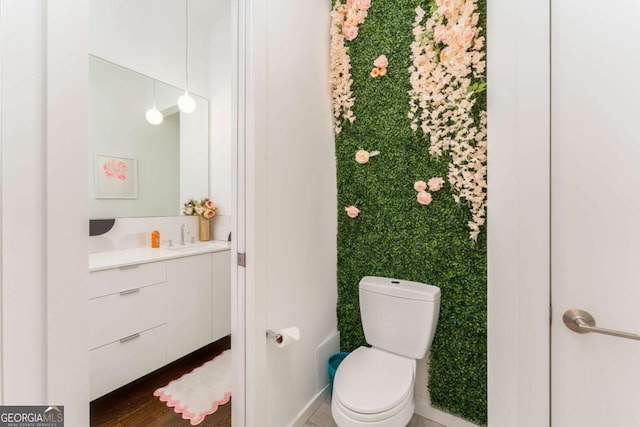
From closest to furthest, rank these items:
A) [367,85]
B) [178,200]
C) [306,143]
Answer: [306,143] → [367,85] → [178,200]

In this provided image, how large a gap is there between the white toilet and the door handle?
0.56 meters

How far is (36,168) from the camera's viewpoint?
66 centimetres

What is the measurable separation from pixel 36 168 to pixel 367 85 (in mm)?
1603

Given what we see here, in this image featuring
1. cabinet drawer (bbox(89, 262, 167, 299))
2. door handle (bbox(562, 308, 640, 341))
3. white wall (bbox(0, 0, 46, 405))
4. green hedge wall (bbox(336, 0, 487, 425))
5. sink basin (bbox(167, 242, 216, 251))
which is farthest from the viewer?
sink basin (bbox(167, 242, 216, 251))

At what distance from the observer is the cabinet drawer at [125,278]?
1.53 meters

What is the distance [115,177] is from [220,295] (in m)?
1.24

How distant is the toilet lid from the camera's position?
1.16 m

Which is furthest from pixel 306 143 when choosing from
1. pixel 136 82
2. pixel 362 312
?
pixel 136 82

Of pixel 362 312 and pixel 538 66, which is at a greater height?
pixel 538 66

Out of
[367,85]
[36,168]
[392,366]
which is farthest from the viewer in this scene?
[367,85]

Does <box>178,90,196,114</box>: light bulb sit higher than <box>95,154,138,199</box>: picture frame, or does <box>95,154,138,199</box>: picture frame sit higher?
<box>178,90,196,114</box>: light bulb

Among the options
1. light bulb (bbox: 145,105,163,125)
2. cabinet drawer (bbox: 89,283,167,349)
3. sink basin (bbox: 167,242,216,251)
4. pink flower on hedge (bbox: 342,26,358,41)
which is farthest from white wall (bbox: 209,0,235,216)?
pink flower on hedge (bbox: 342,26,358,41)

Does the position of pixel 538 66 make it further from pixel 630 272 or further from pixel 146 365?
pixel 146 365

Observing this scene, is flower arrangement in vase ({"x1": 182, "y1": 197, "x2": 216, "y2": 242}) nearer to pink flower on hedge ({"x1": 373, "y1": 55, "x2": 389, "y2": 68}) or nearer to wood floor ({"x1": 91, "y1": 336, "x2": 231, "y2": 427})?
wood floor ({"x1": 91, "y1": 336, "x2": 231, "y2": 427})
